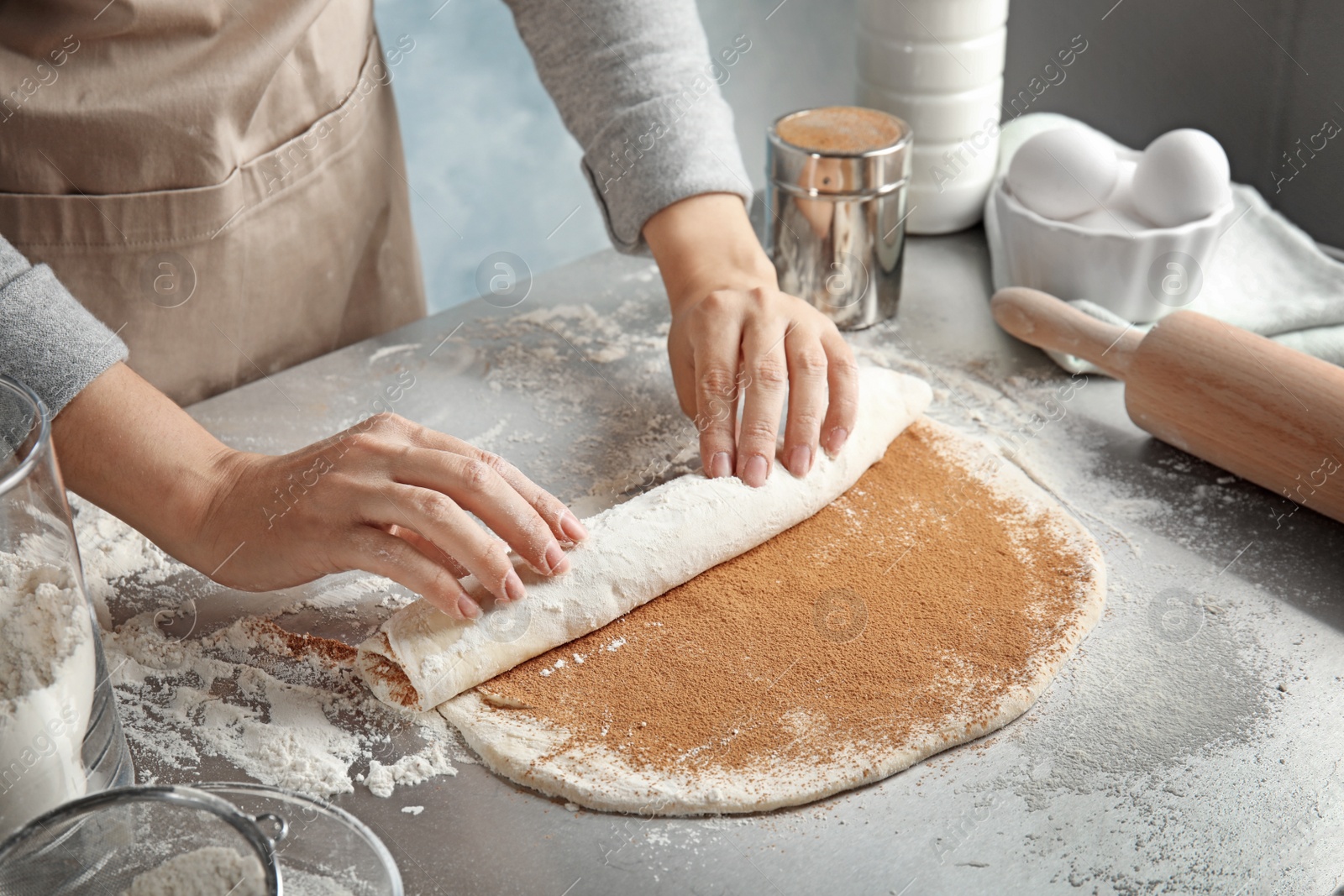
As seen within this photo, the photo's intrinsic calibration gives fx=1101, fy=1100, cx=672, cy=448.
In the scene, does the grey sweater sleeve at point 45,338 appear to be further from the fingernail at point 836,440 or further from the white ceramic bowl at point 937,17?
the white ceramic bowl at point 937,17

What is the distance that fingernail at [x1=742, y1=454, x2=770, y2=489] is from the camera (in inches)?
46.4

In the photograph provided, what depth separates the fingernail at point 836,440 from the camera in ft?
4.07

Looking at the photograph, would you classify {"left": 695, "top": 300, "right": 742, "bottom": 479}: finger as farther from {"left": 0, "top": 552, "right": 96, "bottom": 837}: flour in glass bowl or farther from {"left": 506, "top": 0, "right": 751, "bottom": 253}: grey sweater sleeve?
{"left": 0, "top": 552, "right": 96, "bottom": 837}: flour in glass bowl

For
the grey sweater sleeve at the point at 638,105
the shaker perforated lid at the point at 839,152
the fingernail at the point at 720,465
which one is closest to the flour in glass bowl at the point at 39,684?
the fingernail at the point at 720,465

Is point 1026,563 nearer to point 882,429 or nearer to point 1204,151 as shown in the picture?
point 882,429

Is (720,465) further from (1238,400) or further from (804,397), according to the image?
(1238,400)

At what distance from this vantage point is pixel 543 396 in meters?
1.46

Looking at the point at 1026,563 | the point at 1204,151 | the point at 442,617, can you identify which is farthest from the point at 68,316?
the point at 1204,151

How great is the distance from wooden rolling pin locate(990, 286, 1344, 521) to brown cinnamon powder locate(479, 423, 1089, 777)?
23cm

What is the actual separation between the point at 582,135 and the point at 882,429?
632 millimetres

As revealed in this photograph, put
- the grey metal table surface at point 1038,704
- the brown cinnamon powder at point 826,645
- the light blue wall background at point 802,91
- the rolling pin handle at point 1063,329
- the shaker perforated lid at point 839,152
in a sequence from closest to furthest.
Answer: the grey metal table surface at point 1038,704, the brown cinnamon powder at point 826,645, the rolling pin handle at point 1063,329, the shaker perforated lid at point 839,152, the light blue wall background at point 802,91

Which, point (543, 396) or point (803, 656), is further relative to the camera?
point (543, 396)

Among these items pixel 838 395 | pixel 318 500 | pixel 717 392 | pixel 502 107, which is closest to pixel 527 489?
pixel 318 500

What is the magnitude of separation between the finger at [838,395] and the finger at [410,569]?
1.50 feet
